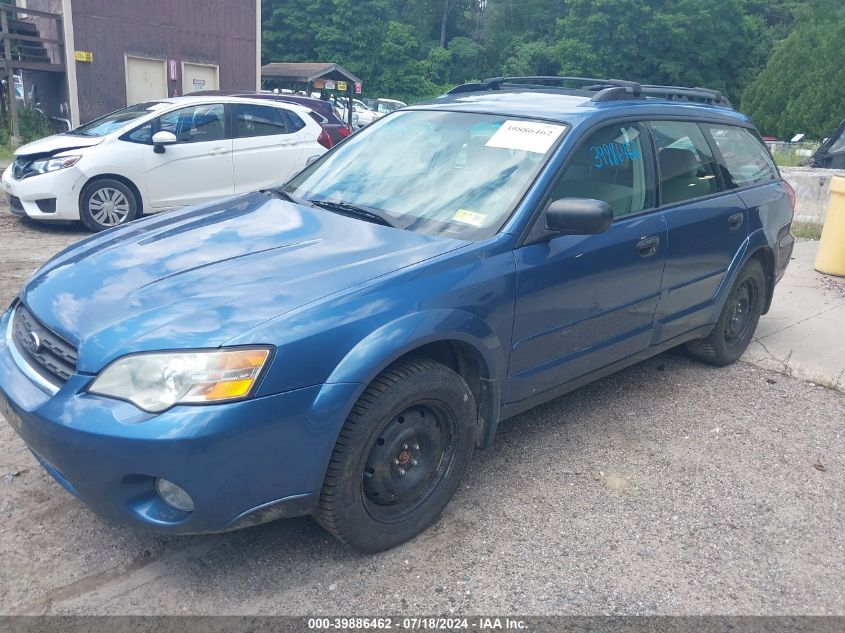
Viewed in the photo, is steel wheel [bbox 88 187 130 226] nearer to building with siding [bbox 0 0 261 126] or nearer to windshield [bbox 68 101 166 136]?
windshield [bbox 68 101 166 136]

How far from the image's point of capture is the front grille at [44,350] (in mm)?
2629

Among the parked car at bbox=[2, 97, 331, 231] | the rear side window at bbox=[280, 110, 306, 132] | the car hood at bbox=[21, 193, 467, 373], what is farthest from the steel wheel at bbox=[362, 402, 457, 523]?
the rear side window at bbox=[280, 110, 306, 132]

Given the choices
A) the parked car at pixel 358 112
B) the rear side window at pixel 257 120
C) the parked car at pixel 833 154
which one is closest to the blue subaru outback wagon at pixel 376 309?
the rear side window at pixel 257 120

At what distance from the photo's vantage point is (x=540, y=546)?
3.09 metres

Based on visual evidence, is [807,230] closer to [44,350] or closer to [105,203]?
[105,203]

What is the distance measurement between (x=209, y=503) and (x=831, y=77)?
23500 millimetres

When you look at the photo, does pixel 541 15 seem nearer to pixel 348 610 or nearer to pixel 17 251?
pixel 17 251

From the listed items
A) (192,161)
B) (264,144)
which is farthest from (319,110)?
(192,161)

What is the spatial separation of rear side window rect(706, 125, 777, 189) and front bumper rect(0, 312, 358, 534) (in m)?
3.30

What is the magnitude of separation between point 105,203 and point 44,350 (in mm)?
6296

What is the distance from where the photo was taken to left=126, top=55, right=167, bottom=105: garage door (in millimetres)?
17812

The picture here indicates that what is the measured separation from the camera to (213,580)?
2.78m

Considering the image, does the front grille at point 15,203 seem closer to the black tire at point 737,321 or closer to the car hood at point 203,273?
the car hood at point 203,273

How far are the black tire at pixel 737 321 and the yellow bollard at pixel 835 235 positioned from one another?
315 centimetres
